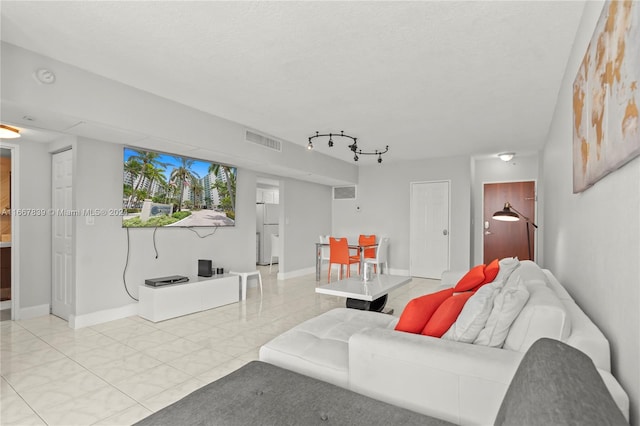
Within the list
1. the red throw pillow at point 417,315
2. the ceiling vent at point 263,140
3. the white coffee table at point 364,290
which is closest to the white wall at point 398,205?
the ceiling vent at point 263,140

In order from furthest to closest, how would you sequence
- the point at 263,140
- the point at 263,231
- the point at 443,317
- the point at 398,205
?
the point at 263,231, the point at 398,205, the point at 263,140, the point at 443,317

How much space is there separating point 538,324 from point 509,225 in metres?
6.06

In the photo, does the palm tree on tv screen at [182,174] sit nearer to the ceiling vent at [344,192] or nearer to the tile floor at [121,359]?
the tile floor at [121,359]

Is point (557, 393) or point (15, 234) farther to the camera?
point (15, 234)

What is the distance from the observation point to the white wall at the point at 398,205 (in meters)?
6.36

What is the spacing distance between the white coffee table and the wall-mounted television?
7.37 feet

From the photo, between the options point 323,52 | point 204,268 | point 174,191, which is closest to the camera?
point 323,52

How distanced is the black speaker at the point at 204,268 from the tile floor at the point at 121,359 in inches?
20.7

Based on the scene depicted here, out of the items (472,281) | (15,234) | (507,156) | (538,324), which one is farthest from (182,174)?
(507,156)

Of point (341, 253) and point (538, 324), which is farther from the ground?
point (538, 324)

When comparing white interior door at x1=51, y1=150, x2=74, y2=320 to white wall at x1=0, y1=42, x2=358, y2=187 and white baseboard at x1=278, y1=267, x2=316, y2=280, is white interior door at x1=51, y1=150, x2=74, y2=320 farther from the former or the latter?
white baseboard at x1=278, y1=267, x2=316, y2=280

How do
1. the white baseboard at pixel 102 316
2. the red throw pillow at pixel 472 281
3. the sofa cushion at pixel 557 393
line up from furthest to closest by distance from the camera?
the white baseboard at pixel 102 316
the red throw pillow at pixel 472 281
the sofa cushion at pixel 557 393

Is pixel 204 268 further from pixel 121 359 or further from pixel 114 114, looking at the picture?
pixel 114 114

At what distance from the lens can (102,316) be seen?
376 cm
